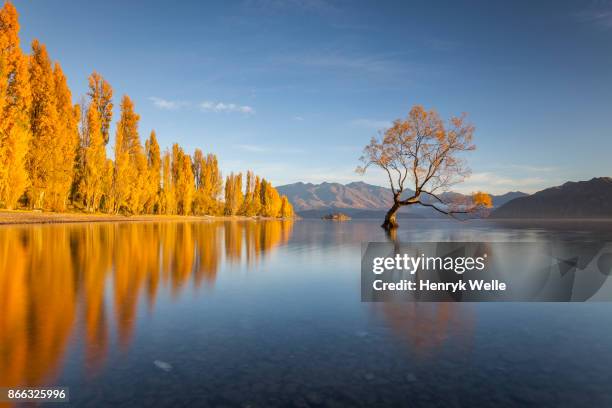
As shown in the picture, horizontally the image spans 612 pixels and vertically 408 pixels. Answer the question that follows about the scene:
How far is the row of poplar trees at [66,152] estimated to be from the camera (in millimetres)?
29312

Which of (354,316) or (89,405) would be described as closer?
(89,405)

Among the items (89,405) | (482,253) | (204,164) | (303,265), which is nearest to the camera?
(89,405)

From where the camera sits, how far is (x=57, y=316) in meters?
5.05

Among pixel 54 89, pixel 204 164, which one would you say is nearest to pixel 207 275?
pixel 54 89

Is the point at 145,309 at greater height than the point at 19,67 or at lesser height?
lesser

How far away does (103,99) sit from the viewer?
48.9 meters

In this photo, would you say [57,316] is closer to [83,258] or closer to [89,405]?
[89,405]

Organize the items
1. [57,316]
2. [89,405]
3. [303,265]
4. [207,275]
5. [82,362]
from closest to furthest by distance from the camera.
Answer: [89,405], [82,362], [57,316], [207,275], [303,265]

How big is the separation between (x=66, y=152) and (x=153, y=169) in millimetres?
20257

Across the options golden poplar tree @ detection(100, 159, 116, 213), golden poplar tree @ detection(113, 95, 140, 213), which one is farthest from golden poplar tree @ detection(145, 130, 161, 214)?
golden poplar tree @ detection(100, 159, 116, 213)

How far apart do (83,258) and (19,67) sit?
3095 cm

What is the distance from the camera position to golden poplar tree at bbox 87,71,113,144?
47.8 metres

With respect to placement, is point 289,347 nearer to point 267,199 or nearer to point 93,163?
point 93,163

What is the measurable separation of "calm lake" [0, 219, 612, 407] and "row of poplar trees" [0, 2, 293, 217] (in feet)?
101
